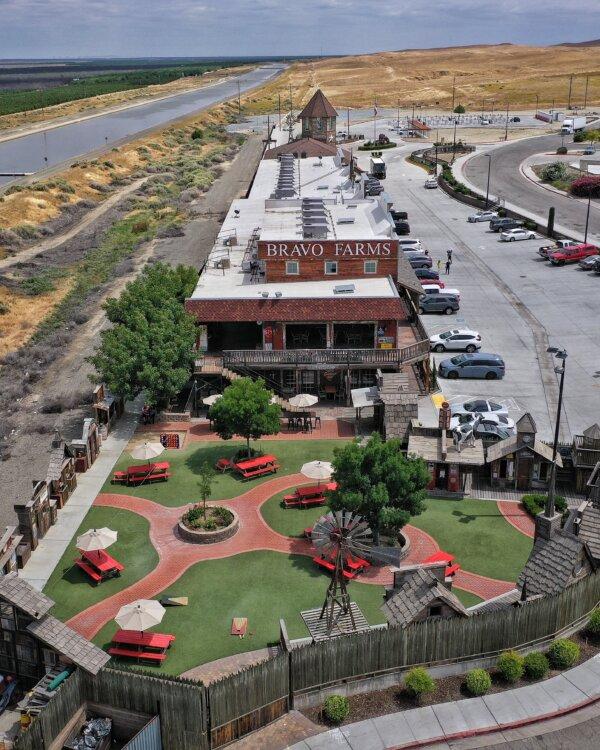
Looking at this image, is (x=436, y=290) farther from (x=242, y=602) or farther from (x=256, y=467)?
(x=242, y=602)

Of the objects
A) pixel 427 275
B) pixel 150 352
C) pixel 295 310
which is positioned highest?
pixel 295 310

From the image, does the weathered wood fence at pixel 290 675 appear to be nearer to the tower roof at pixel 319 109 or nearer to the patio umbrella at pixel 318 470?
the patio umbrella at pixel 318 470

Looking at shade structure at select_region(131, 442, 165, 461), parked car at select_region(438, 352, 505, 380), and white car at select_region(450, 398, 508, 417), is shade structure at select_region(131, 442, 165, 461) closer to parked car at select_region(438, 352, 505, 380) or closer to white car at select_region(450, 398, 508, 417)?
white car at select_region(450, 398, 508, 417)

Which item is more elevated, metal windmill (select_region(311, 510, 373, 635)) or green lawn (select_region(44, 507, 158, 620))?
metal windmill (select_region(311, 510, 373, 635))

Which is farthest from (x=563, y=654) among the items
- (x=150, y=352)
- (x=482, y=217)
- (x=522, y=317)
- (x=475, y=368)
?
(x=482, y=217)

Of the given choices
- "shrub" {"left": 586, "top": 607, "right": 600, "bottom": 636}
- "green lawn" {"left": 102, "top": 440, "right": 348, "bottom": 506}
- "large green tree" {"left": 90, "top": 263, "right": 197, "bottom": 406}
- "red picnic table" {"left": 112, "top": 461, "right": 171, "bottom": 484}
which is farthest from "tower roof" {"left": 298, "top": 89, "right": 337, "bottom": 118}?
"shrub" {"left": 586, "top": 607, "right": 600, "bottom": 636}

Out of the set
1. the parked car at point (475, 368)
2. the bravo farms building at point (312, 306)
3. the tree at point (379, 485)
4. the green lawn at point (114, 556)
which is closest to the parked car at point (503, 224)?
the bravo farms building at point (312, 306)
